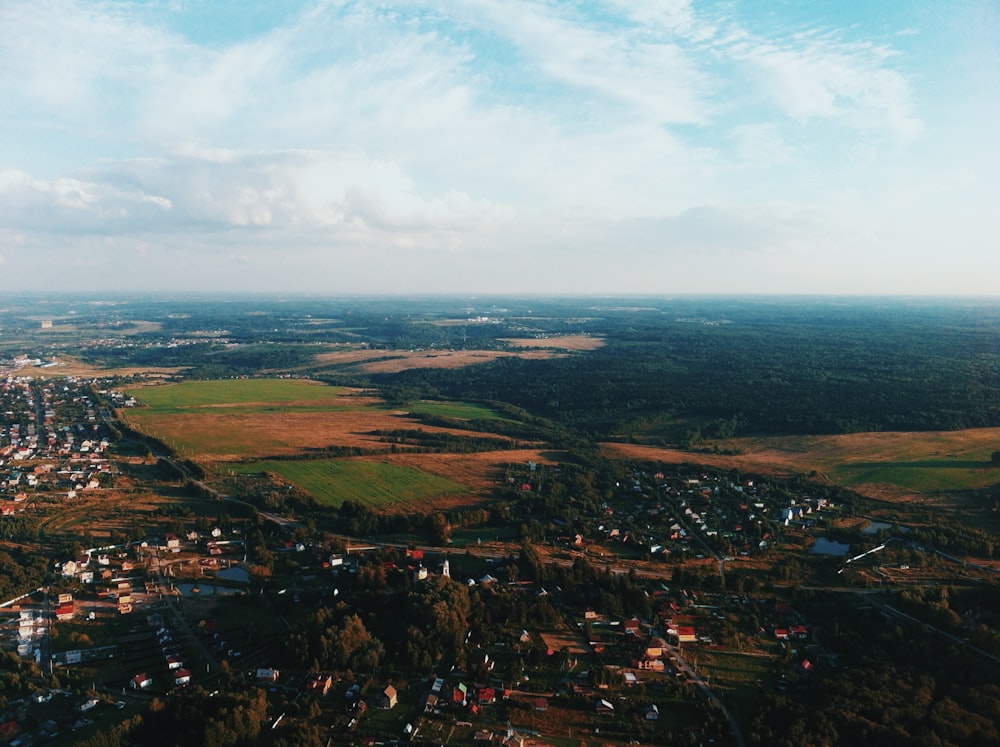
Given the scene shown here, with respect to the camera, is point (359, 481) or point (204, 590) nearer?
point (204, 590)

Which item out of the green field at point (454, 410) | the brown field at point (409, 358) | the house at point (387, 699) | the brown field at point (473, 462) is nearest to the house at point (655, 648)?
the house at point (387, 699)

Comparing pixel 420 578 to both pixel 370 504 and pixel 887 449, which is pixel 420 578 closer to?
pixel 370 504

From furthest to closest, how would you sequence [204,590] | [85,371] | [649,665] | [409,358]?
[409,358]
[85,371]
[204,590]
[649,665]

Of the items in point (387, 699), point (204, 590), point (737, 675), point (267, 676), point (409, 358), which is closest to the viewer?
point (387, 699)

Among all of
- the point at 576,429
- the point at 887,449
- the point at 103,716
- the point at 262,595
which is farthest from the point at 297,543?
the point at 887,449

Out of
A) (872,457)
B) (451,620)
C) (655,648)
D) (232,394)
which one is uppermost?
(232,394)

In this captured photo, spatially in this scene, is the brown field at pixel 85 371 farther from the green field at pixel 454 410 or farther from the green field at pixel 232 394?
the green field at pixel 454 410

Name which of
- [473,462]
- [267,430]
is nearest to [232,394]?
[267,430]

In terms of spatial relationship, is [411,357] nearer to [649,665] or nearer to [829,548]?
[829,548]
